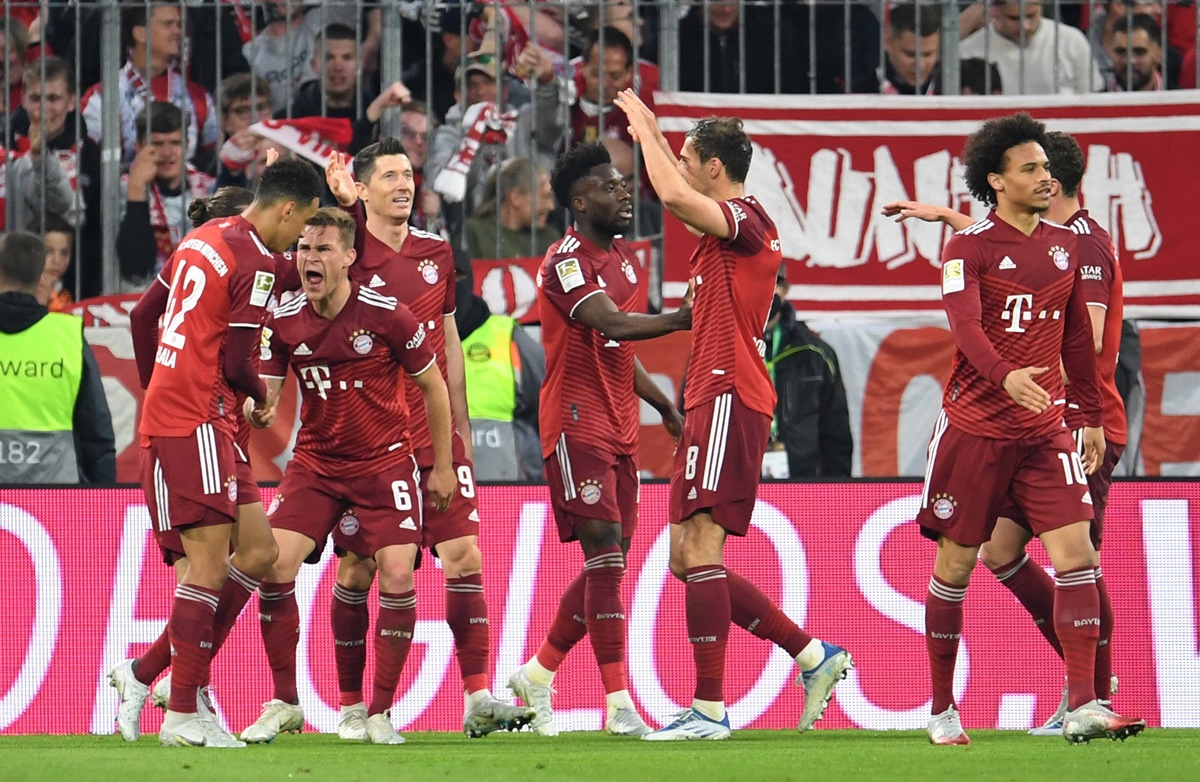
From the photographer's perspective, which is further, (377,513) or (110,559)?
(110,559)

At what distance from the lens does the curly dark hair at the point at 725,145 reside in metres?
7.96

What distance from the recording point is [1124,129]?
12148 mm

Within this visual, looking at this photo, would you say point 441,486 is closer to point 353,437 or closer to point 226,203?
point 353,437

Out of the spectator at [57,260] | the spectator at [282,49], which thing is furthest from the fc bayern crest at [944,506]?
the spectator at [57,260]

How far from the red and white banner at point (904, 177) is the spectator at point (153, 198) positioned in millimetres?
2867

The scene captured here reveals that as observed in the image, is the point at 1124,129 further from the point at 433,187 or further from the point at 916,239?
the point at 433,187

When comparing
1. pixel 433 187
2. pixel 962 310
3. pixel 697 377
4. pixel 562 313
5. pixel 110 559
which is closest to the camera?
pixel 962 310

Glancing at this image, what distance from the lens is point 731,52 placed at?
12242 mm

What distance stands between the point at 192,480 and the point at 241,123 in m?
5.01

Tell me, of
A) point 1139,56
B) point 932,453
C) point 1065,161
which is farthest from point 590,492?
point 1139,56

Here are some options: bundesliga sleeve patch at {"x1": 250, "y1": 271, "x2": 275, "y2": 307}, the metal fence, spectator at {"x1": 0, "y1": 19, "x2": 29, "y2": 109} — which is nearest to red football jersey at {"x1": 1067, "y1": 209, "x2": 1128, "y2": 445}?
bundesliga sleeve patch at {"x1": 250, "y1": 271, "x2": 275, "y2": 307}

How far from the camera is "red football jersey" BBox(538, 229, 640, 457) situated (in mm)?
8523

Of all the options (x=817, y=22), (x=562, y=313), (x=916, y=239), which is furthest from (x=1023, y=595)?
(x=817, y=22)

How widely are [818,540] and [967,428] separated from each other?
2266mm
